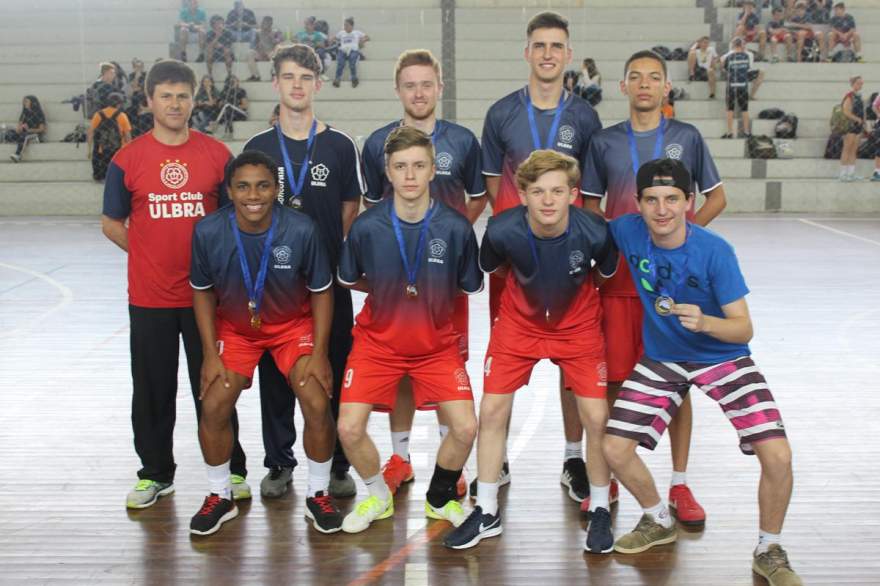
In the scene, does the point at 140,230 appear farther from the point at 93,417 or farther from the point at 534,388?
the point at 534,388

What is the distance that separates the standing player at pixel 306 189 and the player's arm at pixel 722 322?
1.67 metres

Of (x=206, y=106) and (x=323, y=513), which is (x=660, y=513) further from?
(x=206, y=106)

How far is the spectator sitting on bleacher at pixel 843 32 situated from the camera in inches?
784

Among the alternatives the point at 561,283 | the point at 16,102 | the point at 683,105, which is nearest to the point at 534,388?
the point at 561,283

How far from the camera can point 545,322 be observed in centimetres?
461

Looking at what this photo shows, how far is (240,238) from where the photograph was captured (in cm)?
456

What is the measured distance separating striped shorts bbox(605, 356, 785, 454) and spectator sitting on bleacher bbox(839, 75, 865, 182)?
14.6 meters

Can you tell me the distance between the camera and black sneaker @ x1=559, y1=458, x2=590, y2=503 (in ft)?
16.2

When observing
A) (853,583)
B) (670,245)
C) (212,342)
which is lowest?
(853,583)

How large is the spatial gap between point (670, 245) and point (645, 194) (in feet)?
0.79

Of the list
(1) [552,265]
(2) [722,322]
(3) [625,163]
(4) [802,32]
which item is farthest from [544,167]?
(4) [802,32]

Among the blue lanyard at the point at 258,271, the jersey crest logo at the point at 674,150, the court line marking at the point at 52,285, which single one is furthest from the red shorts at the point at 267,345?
the court line marking at the point at 52,285

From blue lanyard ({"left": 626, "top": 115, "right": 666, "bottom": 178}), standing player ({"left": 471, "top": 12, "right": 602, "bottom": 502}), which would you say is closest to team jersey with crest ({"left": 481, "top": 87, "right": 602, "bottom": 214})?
standing player ({"left": 471, "top": 12, "right": 602, "bottom": 502})

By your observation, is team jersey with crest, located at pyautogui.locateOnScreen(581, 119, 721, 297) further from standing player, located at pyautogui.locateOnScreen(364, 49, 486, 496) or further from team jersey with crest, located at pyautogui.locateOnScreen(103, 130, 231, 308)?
team jersey with crest, located at pyautogui.locateOnScreen(103, 130, 231, 308)
